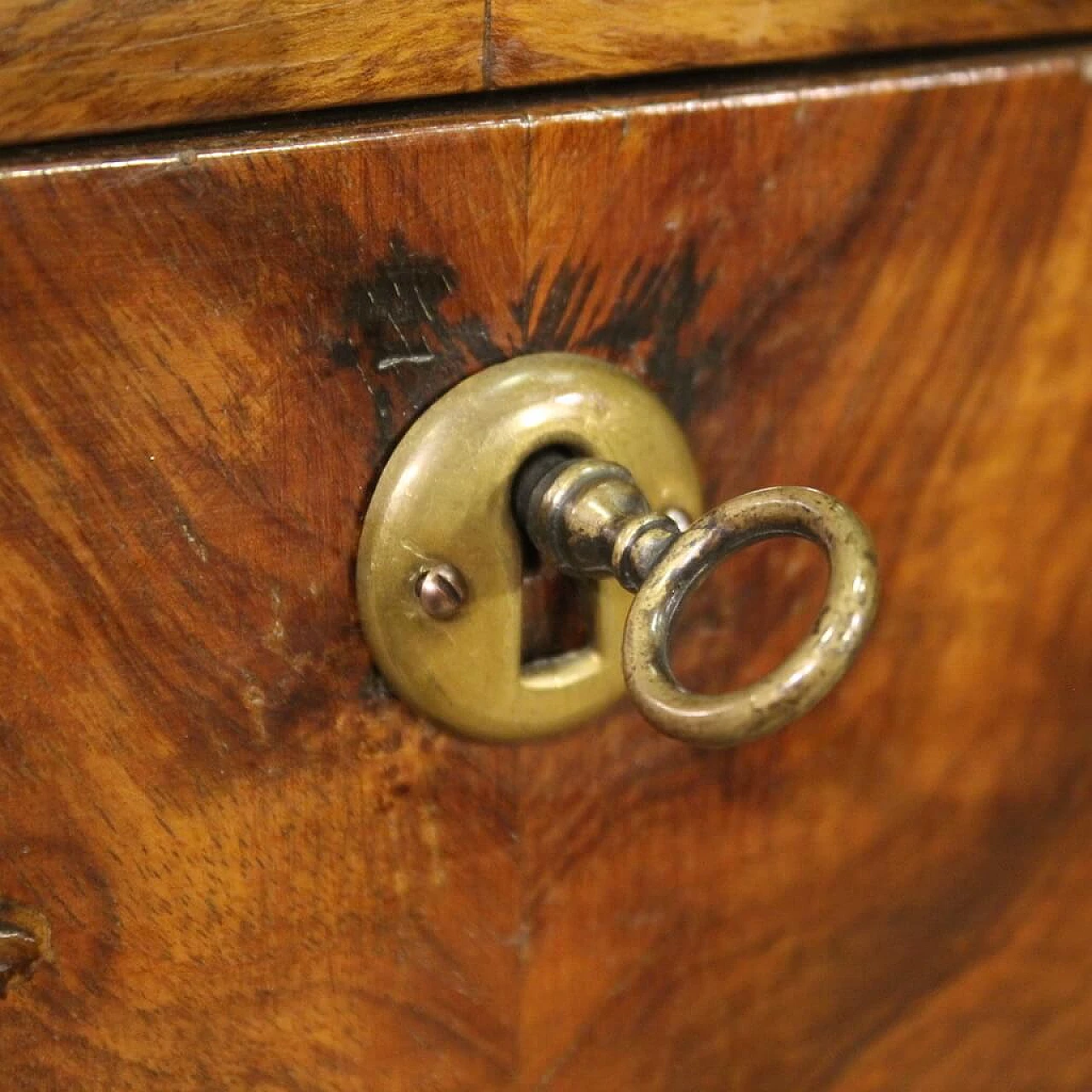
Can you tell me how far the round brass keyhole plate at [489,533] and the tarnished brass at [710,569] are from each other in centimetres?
2

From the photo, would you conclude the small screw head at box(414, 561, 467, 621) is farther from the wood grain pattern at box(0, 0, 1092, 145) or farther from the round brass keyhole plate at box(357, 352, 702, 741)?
the wood grain pattern at box(0, 0, 1092, 145)

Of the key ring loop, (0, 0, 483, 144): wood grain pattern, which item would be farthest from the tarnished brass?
(0, 0, 483, 144): wood grain pattern

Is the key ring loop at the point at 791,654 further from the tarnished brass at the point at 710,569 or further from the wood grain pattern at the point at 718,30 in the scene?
the wood grain pattern at the point at 718,30

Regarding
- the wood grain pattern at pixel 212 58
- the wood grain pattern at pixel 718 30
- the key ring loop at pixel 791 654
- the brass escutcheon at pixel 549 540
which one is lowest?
the key ring loop at pixel 791 654

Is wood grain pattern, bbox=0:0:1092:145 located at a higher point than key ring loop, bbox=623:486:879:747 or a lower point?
higher

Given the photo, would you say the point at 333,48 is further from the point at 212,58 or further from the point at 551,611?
the point at 551,611

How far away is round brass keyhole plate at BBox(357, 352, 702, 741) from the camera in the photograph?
13.0 inches

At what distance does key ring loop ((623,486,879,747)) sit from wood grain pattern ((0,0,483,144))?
4.6 inches

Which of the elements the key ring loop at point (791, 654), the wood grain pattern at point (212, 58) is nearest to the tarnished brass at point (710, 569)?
the key ring loop at point (791, 654)

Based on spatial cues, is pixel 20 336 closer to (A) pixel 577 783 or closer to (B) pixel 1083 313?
(A) pixel 577 783

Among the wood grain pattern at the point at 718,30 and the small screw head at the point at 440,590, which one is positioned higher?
the wood grain pattern at the point at 718,30

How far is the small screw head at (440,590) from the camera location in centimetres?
33

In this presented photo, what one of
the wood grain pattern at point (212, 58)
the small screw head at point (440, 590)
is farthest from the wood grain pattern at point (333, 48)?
the small screw head at point (440, 590)

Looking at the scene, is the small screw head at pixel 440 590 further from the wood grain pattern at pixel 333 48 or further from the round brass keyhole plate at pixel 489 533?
the wood grain pattern at pixel 333 48
